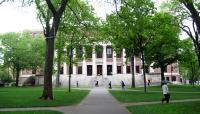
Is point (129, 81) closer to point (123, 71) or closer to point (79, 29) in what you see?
point (123, 71)

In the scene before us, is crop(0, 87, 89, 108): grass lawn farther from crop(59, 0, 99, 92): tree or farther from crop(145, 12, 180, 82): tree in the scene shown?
crop(145, 12, 180, 82): tree

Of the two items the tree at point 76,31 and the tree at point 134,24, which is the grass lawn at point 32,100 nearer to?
the tree at point 134,24

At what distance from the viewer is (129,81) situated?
87.4m

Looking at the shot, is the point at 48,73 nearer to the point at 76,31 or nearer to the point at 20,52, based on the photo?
the point at 76,31

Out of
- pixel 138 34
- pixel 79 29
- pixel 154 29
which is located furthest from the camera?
pixel 79 29

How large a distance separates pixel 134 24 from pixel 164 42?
25410mm

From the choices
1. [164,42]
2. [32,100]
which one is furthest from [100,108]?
[164,42]

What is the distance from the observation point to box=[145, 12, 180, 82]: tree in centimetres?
4562

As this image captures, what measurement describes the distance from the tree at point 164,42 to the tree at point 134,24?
289 cm

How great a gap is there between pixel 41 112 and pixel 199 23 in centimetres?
938

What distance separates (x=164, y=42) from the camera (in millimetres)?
56938

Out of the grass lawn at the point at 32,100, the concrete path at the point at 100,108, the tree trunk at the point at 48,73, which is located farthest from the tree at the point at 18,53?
the concrete path at the point at 100,108

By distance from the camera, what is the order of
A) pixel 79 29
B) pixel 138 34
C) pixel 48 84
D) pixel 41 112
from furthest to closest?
pixel 79 29 → pixel 138 34 → pixel 48 84 → pixel 41 112

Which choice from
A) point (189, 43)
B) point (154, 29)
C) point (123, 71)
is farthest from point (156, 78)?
point (154, 29)
